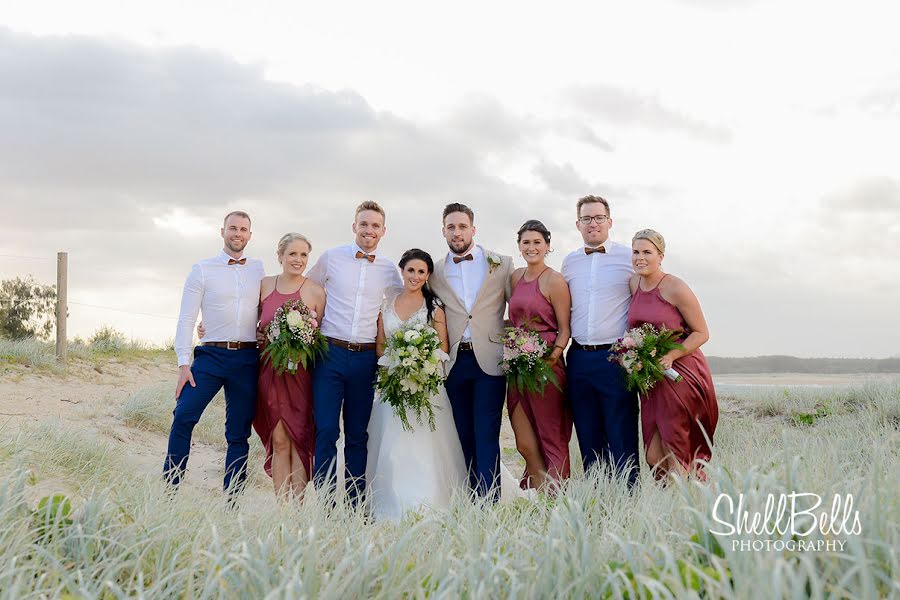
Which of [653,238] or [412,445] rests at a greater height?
[653,238]

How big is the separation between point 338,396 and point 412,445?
0.87 m

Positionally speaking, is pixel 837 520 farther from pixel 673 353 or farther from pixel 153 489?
pixel 153 489

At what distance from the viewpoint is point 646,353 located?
5.89 meters

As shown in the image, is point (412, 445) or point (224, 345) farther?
point (412, 445)

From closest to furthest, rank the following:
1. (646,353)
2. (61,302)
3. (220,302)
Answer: (646,353) → (220,302) → (61,302)

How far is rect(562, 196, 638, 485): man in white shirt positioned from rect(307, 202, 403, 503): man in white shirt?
1762 mm

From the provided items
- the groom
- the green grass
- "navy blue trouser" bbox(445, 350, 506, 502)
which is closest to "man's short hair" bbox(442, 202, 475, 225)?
the groom

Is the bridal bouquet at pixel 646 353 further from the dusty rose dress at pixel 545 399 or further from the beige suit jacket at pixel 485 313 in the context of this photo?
the beige suit jacket at pixel 485 313

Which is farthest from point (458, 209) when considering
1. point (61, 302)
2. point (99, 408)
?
point (61, 302)

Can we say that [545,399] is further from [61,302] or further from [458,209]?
[61,302]

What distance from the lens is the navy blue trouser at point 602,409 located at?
642 centimetres

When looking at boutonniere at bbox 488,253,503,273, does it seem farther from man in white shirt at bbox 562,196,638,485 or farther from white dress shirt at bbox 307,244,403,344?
white dress shirt at bbox 307,244,403,344

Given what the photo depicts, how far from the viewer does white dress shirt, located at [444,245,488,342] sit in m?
6.82

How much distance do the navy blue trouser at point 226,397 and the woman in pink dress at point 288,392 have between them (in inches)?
5.1
